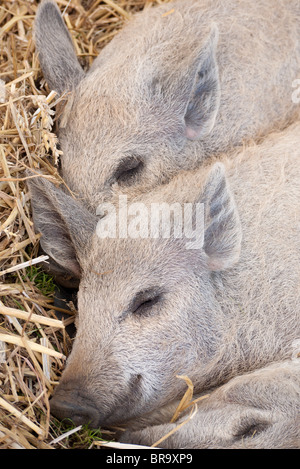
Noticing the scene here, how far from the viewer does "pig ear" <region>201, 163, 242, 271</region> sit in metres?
3.26

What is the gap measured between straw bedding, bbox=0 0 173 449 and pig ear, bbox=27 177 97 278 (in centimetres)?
11

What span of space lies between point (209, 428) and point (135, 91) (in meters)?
1.96

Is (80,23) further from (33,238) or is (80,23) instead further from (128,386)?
(128,386)

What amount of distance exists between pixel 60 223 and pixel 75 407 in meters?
0.99

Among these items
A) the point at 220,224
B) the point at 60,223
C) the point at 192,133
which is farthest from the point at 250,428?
the point at 192,133

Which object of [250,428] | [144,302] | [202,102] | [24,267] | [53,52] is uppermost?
[53,52]

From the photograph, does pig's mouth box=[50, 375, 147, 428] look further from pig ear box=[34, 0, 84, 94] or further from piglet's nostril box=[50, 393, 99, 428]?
pig ear box=[34, 0, 84, 94]

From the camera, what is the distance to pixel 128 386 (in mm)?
3219

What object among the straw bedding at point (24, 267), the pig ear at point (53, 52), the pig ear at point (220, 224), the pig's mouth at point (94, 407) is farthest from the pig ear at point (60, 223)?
the pig ear at point (53, 52)

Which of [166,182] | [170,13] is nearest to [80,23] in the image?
[170,13]

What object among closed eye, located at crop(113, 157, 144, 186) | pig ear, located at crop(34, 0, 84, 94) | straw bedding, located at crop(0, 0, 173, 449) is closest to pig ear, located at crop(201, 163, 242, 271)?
closed eye, located at crop(113, 157, 144, 186)

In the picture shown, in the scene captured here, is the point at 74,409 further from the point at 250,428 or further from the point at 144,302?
the point at 250,428

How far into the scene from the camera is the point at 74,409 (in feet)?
10.1

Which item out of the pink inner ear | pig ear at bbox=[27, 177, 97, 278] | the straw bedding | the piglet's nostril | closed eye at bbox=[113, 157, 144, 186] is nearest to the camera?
the piglet's nostril
